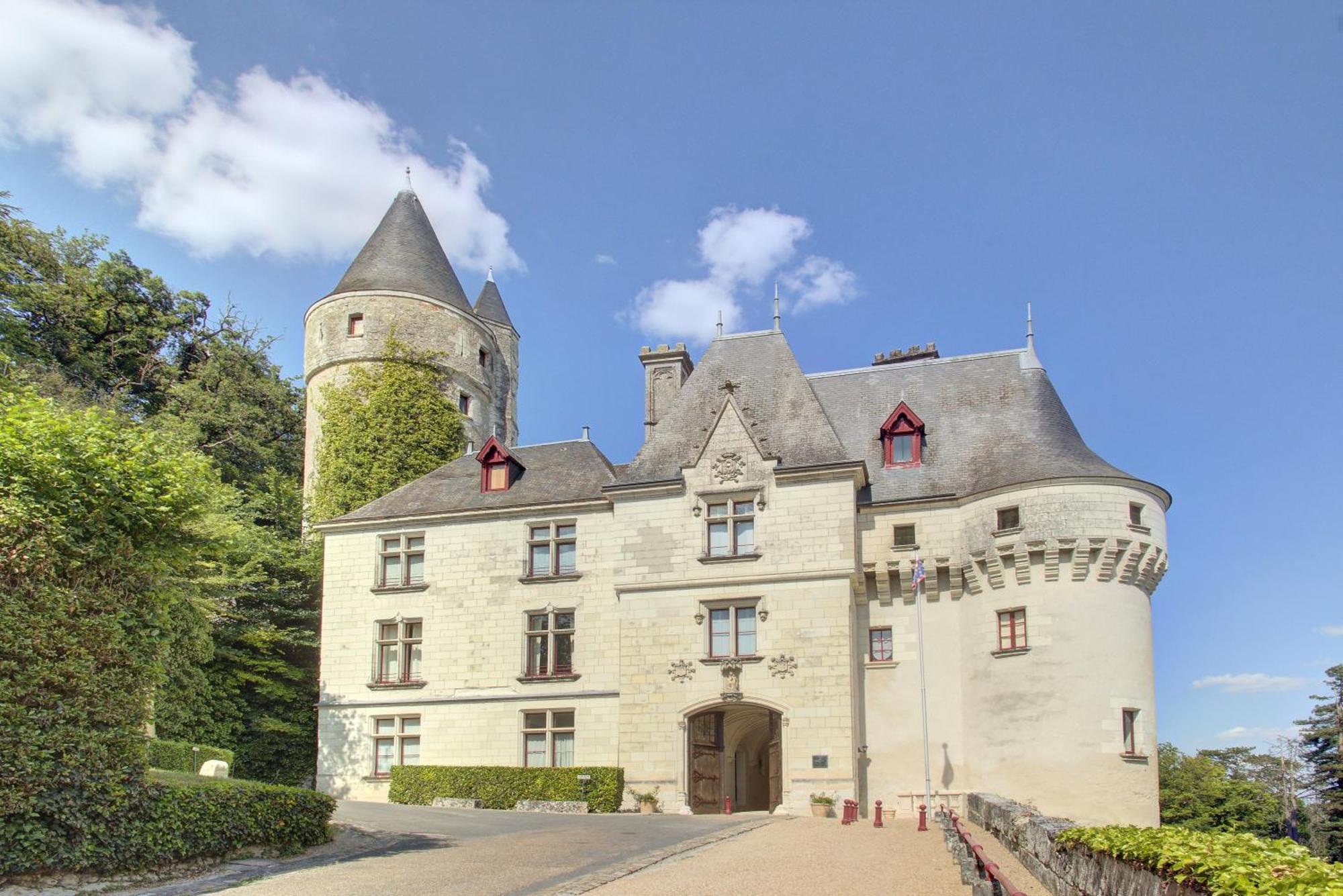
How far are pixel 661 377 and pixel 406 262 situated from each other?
13.1 metres

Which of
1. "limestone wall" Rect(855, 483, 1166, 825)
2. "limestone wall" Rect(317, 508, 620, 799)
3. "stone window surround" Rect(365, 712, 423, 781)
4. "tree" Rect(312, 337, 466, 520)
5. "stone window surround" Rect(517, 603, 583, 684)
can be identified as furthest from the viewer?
"tree" Rect(312, 337, 466, 520)

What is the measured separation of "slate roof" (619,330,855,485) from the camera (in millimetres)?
27000

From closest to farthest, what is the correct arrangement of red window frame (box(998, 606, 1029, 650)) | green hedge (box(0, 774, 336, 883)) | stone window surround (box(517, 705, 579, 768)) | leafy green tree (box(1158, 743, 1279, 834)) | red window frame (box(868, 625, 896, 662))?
green hedge (box(0, 774, 336, 883)), red window frame (box(998, 606, 1029, 650)), red window frame (box(868, 625, 896, 662)), stone window surround (box(517, 705, 579, 768)), leafy green tree (box(1158, 743, 1279, 834))

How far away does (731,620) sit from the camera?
26016 millimetres

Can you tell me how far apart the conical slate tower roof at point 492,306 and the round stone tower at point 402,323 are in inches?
348

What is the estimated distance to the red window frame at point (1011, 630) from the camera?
25.0 meters

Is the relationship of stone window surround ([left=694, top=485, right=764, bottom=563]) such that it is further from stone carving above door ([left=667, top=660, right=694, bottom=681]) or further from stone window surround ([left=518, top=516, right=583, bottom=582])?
stone window surround ([left=518, top=516, right=583, bottom=582])

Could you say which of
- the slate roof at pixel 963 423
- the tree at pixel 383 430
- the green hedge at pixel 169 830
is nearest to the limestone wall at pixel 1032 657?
the slate roof at pixel 963 423

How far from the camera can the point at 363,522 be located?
29.8 m

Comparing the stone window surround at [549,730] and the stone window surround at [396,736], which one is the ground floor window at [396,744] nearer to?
the stone window surround at [396,736]

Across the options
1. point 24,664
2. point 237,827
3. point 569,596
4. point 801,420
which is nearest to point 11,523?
point 24,664

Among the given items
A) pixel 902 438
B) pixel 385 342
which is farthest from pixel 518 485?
pixel 385 342

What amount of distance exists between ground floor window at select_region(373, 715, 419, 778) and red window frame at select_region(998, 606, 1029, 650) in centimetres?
1362

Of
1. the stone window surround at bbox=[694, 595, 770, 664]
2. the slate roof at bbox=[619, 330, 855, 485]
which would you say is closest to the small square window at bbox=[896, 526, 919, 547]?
the slate roof at bbox=[619, 330, 855, 485]
